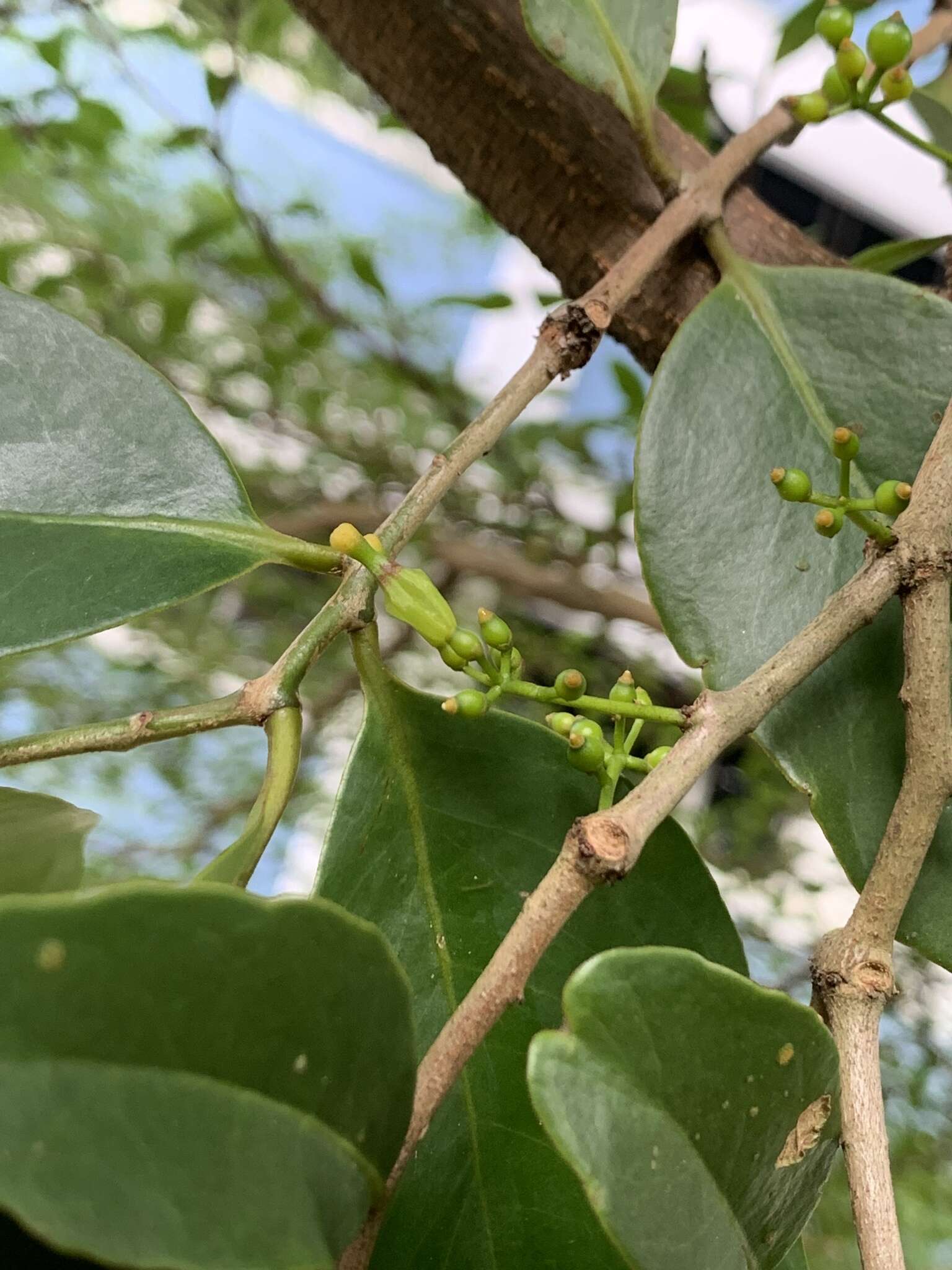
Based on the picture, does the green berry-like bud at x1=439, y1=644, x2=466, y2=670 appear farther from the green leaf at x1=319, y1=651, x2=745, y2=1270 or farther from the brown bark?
the brown bark

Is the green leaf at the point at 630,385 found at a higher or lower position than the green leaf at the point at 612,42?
higher

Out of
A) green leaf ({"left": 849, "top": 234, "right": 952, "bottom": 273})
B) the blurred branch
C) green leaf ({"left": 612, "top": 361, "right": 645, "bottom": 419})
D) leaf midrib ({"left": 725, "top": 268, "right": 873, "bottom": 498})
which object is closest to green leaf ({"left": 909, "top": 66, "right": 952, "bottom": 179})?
green leaf ({"left": 849, "top": 234, "right": 952, "bottom": 273})

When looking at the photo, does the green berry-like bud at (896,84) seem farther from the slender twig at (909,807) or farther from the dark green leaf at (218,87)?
the dark green leaf at (218,87)

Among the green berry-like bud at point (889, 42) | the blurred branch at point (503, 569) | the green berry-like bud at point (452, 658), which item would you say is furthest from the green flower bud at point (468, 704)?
the blurred branch at point (503, 569)

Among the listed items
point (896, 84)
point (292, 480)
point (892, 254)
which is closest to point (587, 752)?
point (896, 84)

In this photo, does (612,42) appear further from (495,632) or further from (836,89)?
(495,632)

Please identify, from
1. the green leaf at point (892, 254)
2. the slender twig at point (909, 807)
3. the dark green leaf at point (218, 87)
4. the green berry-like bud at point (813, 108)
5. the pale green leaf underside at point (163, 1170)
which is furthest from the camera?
the dark green leaf at point (218, 87)
